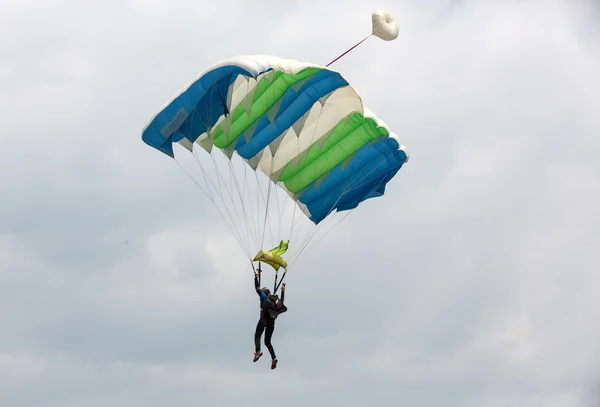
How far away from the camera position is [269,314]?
1315 inches

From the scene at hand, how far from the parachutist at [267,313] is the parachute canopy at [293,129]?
4.45 metres

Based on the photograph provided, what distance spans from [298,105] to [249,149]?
8.66 feet

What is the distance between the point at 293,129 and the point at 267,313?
554 centimetres

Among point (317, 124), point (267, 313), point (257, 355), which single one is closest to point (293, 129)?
point (317, 124)

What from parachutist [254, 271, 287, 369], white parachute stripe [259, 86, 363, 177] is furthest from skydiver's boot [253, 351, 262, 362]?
white parachute stripe [259, 86, 363, 177]

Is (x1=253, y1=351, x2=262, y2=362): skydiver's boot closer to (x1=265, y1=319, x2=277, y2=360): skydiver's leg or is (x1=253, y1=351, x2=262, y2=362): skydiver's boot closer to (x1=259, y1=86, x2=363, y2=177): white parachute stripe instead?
(x1=265, y1=319, x2=277, y2=360): skydiver's leg

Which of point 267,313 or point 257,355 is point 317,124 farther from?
point 257,355

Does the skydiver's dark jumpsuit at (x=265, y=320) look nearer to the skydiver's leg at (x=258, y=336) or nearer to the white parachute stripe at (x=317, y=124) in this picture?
the skydiver's leg at (x=258, y=336)

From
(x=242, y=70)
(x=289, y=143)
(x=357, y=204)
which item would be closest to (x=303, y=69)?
(x=242, y=70)

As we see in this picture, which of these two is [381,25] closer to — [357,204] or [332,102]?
[332,102]

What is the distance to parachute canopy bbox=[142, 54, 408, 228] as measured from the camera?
3306 cm

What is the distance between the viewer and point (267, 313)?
33406mm

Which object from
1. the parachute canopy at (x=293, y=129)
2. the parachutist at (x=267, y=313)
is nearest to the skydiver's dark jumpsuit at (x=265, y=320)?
the parachutist at (x=267, y=313)

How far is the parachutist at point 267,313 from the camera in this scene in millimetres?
33312
